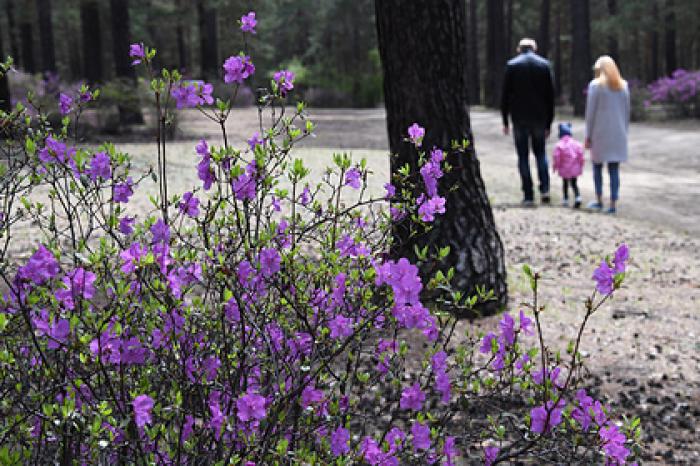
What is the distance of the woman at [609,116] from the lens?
8758 mm

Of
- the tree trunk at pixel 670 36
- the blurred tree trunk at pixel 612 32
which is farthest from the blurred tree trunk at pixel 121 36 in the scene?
the tree trunk at pixel 670 36

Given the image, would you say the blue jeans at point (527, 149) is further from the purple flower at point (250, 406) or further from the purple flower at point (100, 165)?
the purple flower at point (250, 406)

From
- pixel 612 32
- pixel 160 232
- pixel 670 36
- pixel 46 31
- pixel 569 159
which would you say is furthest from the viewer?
pixel 670 36

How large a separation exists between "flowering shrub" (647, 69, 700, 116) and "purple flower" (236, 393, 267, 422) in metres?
21.7

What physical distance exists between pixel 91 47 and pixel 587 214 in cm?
1781

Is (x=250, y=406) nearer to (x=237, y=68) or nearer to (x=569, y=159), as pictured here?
(x=237, y=68)

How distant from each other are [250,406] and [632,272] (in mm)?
5072

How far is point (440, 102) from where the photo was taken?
459 centimetres

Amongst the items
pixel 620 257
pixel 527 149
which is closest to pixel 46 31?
pixel 527 149

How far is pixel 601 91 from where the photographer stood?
8.76m

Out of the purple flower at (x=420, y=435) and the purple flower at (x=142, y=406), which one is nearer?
the purple flower at (x=142, y=406)

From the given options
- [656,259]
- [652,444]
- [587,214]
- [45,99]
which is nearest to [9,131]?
[652,444]

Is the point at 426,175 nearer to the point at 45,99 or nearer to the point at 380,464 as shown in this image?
the point at 380,464

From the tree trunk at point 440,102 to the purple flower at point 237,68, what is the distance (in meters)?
2.42
